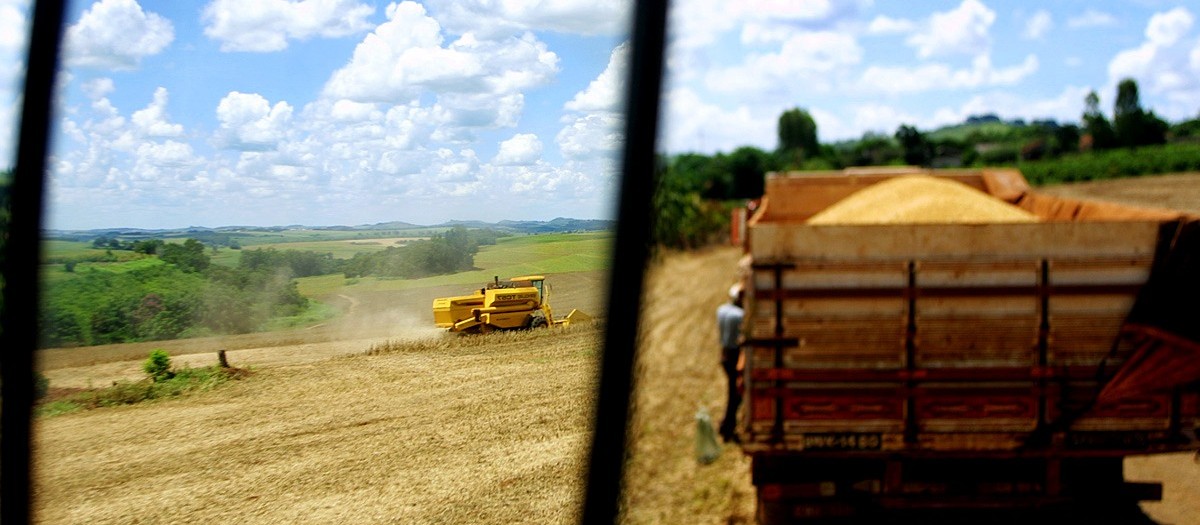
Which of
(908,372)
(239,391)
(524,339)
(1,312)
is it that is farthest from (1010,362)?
(1,312)

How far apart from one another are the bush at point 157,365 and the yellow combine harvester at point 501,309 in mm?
1264

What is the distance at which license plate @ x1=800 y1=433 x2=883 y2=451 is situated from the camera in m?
4.06

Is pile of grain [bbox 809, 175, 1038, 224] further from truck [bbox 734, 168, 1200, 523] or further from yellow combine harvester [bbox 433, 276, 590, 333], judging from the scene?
yellow combine harvester [bbox 433, 276, 590, 333]

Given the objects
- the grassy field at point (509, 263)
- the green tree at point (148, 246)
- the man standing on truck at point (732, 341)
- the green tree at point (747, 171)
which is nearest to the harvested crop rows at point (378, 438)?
the grassy field at point (509, 263)

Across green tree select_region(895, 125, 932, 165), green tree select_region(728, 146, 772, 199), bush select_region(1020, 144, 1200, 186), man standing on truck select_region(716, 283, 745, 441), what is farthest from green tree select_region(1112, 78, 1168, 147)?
man standing on truck select_region(716, 283, 745, 441)

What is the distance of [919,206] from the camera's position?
4762mm

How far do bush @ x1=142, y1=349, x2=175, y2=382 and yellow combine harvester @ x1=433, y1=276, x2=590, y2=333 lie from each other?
1.26 metres

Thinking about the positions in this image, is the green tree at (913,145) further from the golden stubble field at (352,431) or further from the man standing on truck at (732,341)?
the golden stubble field at (352,431)

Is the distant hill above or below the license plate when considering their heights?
above

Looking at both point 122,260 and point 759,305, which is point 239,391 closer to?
point 122,260

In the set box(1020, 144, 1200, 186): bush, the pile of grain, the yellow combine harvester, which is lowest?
the yellow combine harvester

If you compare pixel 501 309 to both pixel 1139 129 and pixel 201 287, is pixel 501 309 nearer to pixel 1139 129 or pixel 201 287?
pixel 201 287

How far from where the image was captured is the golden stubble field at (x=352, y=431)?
163 inches

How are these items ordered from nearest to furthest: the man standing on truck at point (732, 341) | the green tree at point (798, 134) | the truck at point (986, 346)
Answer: the truck at point (986, 346) → the man standing on truck at point (732, 341) → the green tree at point (798, 134)
